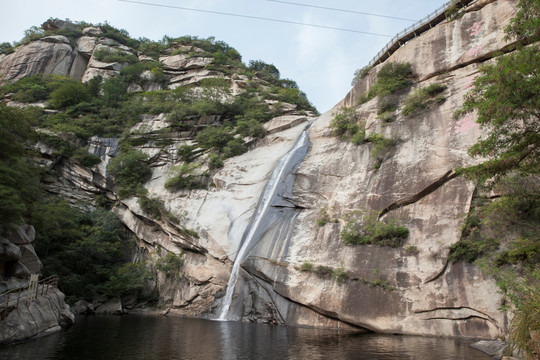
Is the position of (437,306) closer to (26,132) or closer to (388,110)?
(388,110)

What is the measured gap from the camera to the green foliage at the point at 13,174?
13.3 m

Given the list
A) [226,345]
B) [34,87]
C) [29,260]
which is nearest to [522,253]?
[226,345]

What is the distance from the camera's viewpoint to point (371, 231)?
57.8 ft

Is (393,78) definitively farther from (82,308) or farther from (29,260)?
(82,308)

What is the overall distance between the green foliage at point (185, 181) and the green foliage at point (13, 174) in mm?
9744

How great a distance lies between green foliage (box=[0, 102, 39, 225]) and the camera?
13281 millimetres

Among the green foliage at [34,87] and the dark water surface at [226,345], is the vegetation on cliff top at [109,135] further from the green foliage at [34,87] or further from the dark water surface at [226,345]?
the dark water surface at [226,345]

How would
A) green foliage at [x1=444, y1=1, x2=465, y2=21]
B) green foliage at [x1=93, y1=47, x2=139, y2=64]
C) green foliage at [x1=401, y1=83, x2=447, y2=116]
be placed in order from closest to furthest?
green foliage at [x1=401, y1=83, x2=447, y2=116]
green foliage at [x1=444, y1=1, x2=465, y2=21]
green foliage at [x1=93, y1=47, x2=139, y2=64]

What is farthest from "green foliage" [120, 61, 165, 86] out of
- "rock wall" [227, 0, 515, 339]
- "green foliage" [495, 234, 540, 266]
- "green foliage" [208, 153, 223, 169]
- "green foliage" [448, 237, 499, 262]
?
"green foliage" [495, 234, 540, 266]

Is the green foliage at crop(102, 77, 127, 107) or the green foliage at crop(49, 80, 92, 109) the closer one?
the green foliage at crop(49, 80, 92, 109)

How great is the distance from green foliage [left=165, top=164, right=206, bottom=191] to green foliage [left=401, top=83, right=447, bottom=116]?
52.5 feet

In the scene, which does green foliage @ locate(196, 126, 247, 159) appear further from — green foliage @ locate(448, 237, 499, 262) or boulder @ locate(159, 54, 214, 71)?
boulder @ locate(159, 54, 214, 71)

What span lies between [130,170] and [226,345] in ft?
72.2

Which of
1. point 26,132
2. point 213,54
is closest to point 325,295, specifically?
point 26,132
